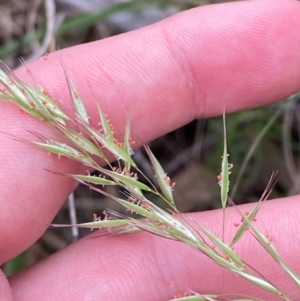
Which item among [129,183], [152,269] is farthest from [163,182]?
[152,269]

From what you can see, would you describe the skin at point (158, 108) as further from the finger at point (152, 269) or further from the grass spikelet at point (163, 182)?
the grass spikelet at point (163, 182)

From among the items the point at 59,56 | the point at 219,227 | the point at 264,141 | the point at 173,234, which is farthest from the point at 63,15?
the point at 173,234

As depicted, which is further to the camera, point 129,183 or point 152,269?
point 152,269

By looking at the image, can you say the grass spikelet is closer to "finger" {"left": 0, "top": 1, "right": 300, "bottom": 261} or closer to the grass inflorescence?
the grass inflorescence

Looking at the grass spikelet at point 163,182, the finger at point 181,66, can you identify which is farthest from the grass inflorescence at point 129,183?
the finger at point 181,66

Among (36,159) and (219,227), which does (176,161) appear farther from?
(36,159)

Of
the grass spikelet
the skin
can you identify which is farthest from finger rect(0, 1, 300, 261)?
the grass spikelet

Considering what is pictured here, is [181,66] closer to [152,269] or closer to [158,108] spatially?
[158,108]
